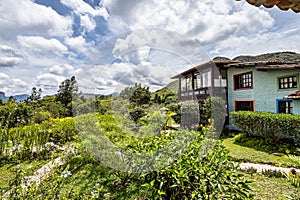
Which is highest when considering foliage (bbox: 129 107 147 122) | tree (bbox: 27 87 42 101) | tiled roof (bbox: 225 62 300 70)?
tiled roof (bbox: 225 62 300 70)

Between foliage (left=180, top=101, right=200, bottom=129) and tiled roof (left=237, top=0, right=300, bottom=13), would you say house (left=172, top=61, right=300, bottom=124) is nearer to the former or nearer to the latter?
foliage (left=180, top=101, right=200, bottom=129)

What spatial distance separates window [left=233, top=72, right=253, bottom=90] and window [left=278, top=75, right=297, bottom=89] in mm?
1652

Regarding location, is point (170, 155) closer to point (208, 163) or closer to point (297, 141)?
point (208, 163)

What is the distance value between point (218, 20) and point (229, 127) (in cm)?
782

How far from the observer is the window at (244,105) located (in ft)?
36.9

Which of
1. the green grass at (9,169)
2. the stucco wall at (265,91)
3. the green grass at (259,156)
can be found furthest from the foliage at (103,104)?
the stucco wall at (265,91)

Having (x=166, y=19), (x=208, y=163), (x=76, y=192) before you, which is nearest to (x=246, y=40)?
(x=166, y=19)

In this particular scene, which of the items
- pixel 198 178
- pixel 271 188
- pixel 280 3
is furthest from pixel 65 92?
pixel 280 3

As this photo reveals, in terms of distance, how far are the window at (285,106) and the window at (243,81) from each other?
1.90 meters

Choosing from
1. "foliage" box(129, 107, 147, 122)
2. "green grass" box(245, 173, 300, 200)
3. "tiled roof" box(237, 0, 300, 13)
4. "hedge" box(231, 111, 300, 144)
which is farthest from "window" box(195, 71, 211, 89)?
"tiled roof" box(237, 0, 300, 13)

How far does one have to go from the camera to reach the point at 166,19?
437 centimetres

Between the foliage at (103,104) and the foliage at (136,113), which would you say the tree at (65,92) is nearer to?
the foliage at (103,104)

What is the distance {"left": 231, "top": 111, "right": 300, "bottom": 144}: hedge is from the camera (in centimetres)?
751

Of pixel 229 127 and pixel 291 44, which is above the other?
pixel 291 44
